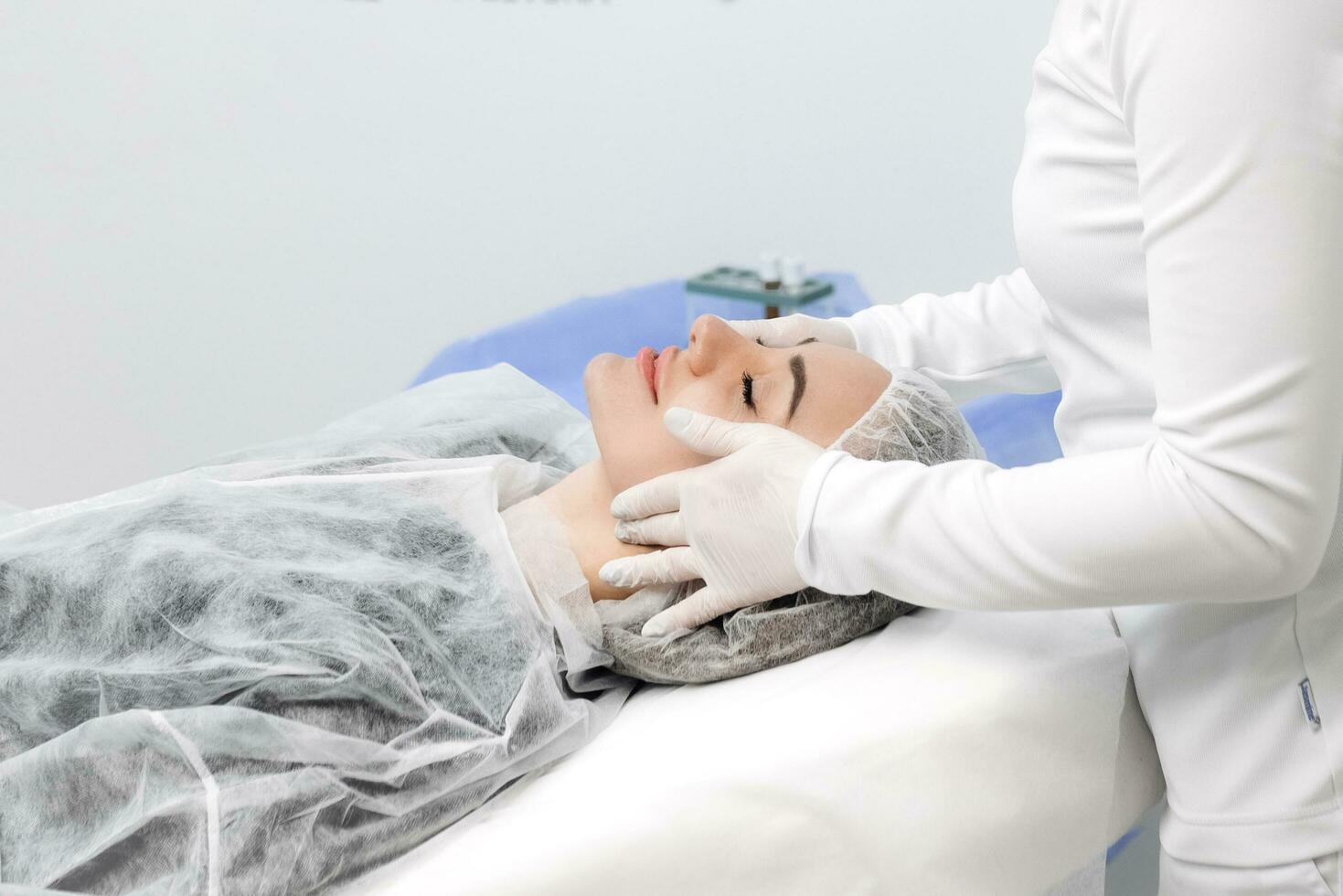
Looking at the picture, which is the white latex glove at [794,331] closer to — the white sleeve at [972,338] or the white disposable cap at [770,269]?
the white sleeve at [972,338]

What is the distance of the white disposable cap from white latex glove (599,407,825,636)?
3.95 ft

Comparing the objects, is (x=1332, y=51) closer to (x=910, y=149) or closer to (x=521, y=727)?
(x=521, y=727)

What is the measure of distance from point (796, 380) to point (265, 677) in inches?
24.7

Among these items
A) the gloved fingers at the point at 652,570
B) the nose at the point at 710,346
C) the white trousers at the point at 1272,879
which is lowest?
the white trousers at the point at 1272,879

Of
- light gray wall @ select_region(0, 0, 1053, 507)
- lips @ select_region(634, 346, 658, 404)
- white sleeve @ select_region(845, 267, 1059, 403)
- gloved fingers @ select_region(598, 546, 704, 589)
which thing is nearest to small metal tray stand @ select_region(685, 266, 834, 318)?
light gray wall @ select_region(0, 0, 1053, 507)

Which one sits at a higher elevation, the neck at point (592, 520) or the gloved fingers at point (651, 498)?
the gloved fingers at point (651, 498)

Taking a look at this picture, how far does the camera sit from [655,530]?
116 centimetres

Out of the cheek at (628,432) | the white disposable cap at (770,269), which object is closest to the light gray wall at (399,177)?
the white disposable cap at (770,269)

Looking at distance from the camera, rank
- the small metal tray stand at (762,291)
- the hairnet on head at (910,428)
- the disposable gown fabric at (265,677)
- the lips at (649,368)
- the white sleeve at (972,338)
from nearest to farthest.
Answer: the disposable gown fabric at (265,677)
the hairnet on head at (910,428)
the lips at (649,368)
the white sleeve at (972,338)
the small metal tray stand at (762,291)

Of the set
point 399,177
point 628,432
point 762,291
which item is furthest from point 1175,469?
point 399,177

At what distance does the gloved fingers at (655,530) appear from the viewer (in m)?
1.13

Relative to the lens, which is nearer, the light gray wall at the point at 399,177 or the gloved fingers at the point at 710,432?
the gloved fingers at the point at 710,432

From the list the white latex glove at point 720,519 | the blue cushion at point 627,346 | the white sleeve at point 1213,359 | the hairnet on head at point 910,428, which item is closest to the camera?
the white sleeve at point 1213,359

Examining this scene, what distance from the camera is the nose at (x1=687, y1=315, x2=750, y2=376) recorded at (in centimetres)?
126
